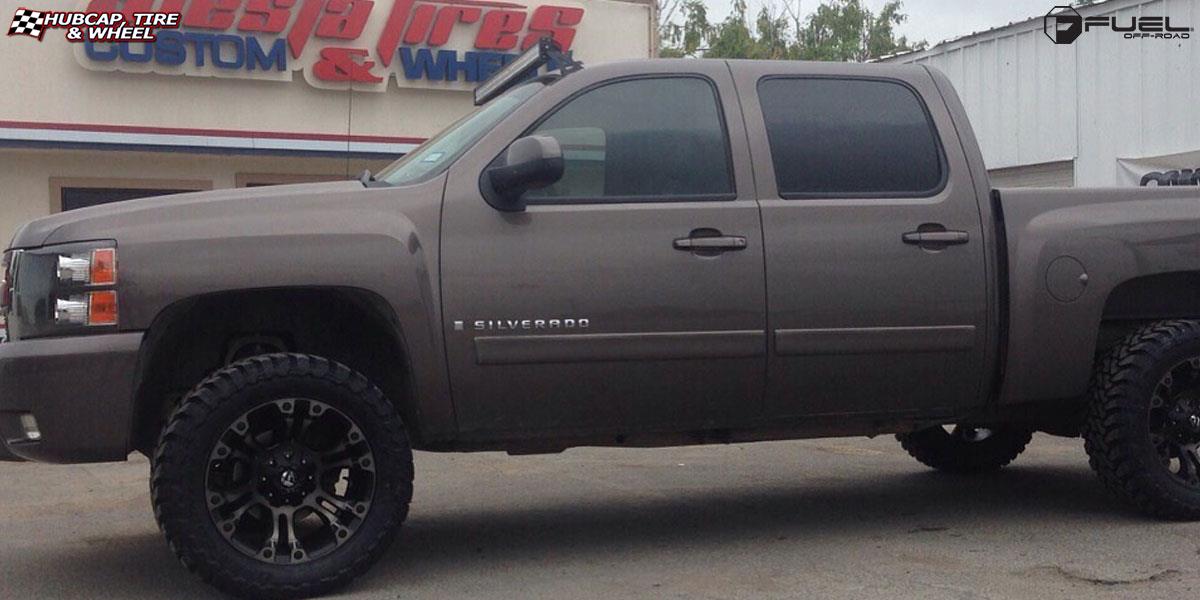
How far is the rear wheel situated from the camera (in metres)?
7.19

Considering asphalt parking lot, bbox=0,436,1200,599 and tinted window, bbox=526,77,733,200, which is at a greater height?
tinted window, bbox=526,77,733,200

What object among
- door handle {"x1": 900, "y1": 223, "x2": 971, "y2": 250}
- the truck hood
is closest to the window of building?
the truck hood

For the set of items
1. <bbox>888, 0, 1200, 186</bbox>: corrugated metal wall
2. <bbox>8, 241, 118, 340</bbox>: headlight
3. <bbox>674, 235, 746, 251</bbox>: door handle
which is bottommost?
<bbox>8, 241, 118, 340</bbox>: headlight

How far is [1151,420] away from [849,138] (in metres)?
1.65

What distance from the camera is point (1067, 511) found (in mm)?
6203

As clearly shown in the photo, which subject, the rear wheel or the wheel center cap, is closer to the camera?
the wheel center cap

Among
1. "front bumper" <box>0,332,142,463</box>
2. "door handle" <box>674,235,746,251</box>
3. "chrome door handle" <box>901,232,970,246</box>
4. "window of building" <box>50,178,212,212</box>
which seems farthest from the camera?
"window of building" <box>50,178,212,212</box>

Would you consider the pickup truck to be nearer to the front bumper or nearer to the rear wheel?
the front bumper

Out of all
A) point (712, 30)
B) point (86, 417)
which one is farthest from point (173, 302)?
point (712, 30)

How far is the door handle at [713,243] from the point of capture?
205 inches

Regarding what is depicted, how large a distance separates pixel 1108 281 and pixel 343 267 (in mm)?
2980

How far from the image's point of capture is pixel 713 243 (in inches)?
206

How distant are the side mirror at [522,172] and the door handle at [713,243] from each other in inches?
20.5

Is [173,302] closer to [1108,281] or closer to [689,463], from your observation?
[1108,281]
